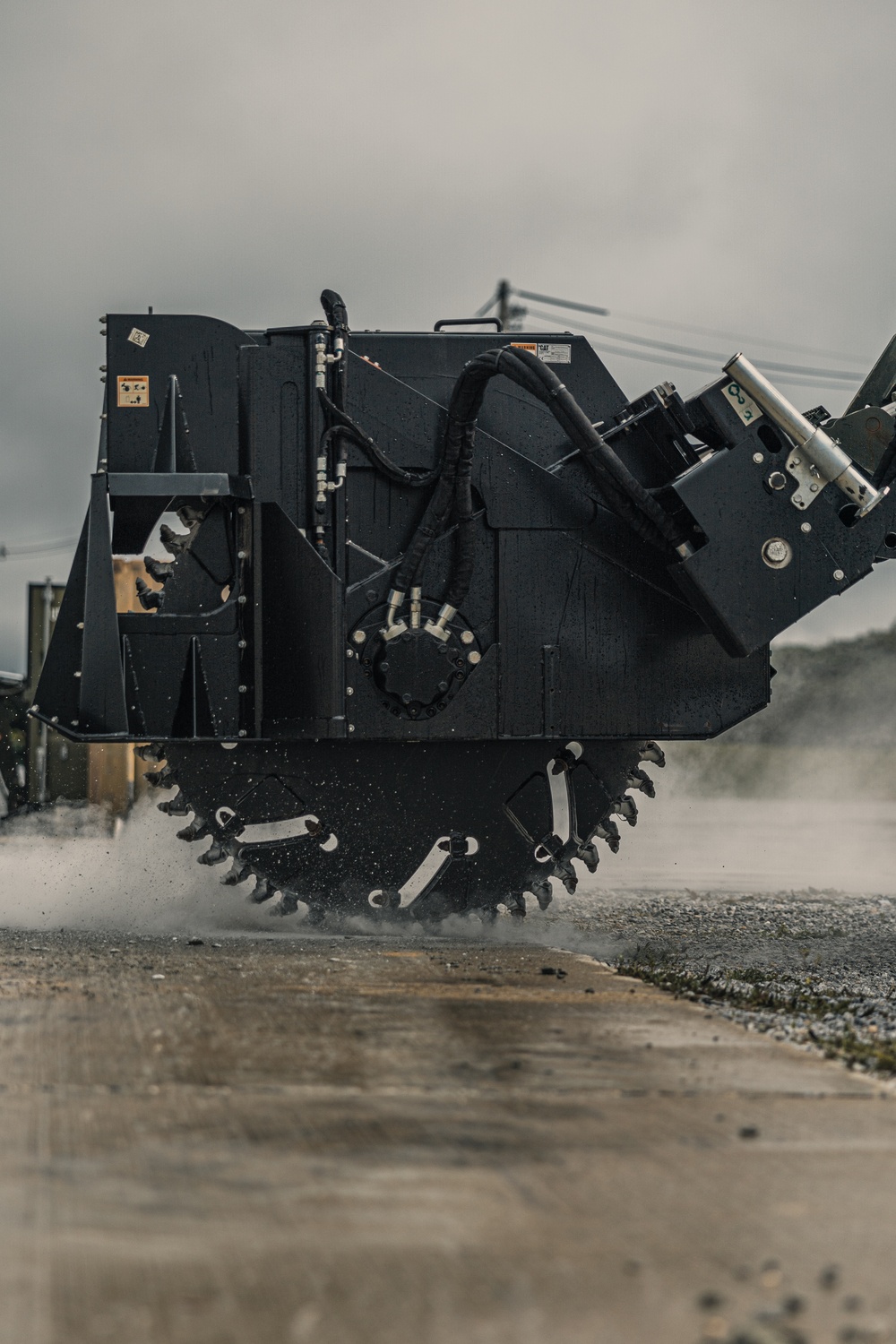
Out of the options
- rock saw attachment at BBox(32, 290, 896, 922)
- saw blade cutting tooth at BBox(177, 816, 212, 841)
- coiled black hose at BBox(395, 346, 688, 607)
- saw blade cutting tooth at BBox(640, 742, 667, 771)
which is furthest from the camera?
saw blade cutting tooth at BBox(640, 742, 667, 771)

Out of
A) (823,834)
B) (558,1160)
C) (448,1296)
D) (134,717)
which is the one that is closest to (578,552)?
(134,717)

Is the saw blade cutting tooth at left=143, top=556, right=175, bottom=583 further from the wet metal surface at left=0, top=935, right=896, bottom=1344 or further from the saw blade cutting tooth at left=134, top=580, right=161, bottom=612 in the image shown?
the wet metal surface at left=0, top=935, right=896, bottom=1344

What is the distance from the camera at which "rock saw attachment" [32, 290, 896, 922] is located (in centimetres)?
685

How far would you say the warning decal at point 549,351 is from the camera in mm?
7285

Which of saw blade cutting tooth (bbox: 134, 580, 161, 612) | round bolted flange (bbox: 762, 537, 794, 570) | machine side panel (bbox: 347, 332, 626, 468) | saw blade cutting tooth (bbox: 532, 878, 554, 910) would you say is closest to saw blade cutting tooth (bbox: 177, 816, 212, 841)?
saw blade cutting tooth (bbox: 134, 580, 161, 612)

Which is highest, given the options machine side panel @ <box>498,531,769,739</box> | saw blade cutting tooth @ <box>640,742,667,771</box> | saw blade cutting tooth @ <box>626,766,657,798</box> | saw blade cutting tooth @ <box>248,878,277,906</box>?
machine side panel @ <box>498,531,769,739</box>

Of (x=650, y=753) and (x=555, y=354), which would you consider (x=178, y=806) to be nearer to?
(x=650, y=753)

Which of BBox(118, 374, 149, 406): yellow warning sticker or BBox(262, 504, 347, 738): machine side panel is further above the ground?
BBox(118, 374, 149, 406): yellow warning sticker

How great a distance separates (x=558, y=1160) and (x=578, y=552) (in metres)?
4.46

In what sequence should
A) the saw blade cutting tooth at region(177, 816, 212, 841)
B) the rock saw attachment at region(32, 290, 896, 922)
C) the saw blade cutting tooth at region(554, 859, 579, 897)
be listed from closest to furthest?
1. the rock saw attachment at region(32, 290, 896, 922)
2. the saw blade cutting tooth at region(177, 816, 212, 841)
3. the saw blade cutting tooth at region(554, 859, 579, 897)

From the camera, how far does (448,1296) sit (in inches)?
86.4

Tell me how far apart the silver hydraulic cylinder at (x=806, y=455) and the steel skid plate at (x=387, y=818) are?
5.09 feet

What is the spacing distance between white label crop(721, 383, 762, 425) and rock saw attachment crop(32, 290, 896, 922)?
0.05 ft

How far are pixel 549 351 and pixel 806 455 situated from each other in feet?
4.19
